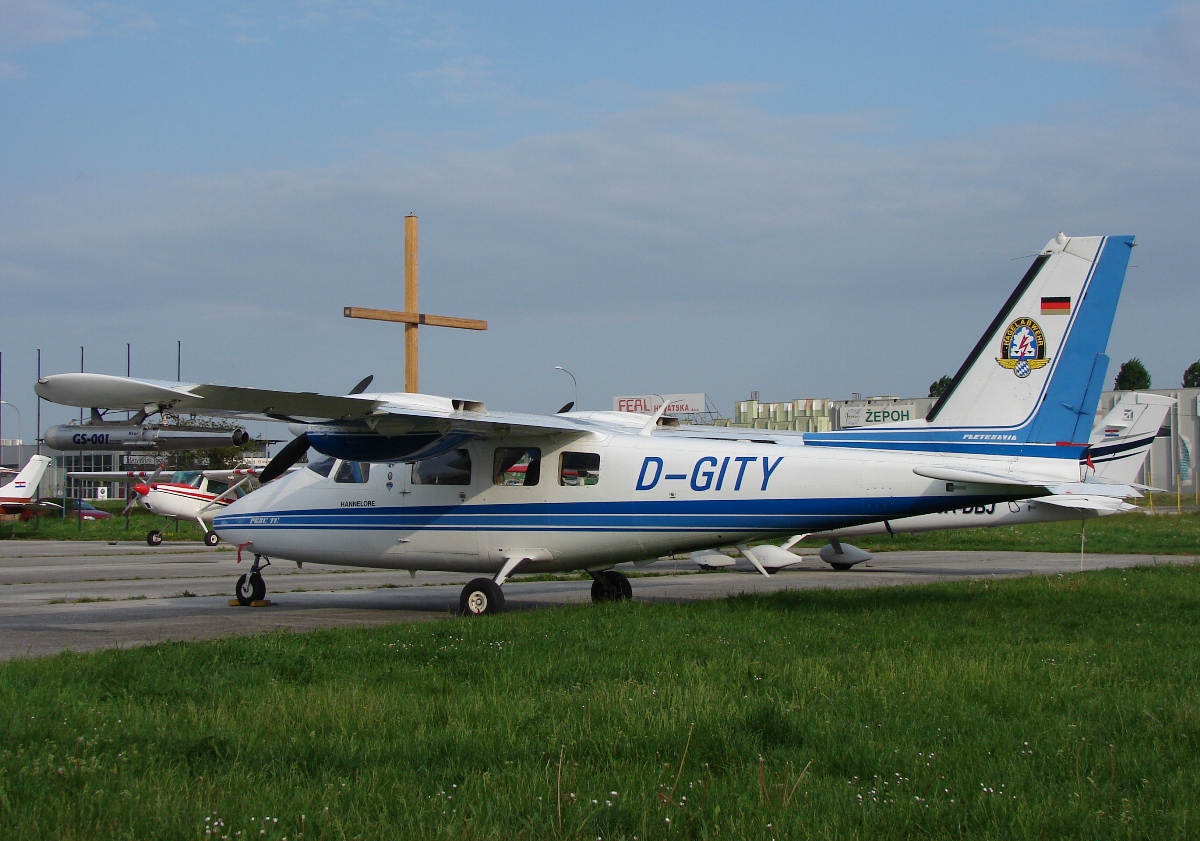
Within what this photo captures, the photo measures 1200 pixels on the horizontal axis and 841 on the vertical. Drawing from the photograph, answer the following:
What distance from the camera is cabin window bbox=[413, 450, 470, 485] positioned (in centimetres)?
1592

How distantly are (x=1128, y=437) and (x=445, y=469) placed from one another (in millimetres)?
24458

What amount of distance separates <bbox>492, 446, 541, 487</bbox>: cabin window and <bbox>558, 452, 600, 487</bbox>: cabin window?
1.36 ft

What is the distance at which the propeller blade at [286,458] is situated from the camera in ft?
54.4

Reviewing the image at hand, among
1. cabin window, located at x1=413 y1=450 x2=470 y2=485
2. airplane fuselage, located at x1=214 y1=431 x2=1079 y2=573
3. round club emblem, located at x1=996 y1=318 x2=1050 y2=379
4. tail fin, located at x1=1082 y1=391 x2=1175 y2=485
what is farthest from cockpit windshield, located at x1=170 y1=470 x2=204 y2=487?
round club emblem, located at x1=996 y1=318 x2=1050 y2=379

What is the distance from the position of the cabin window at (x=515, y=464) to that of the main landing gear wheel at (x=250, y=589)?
192 inches

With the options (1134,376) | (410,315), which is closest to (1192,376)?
(1134,376)

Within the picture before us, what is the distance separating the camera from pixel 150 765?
5.98 meters

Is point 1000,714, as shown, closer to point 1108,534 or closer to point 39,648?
point 39,648

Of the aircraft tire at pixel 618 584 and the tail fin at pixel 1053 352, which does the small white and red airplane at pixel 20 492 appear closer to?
the aircraft tire at pixel 618 584

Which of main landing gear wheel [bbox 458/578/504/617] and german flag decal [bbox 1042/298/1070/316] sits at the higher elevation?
german flag decal [bbox 1042/298/1070/316]

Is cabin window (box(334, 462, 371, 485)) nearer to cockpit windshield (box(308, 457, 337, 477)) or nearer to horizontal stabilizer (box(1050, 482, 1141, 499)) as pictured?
cockpit windshield (box(308, 457, 337, 477))

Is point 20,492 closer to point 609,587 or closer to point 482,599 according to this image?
point 609,587

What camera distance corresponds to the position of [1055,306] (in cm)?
1399

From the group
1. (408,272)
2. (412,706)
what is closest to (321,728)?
(412,706)
